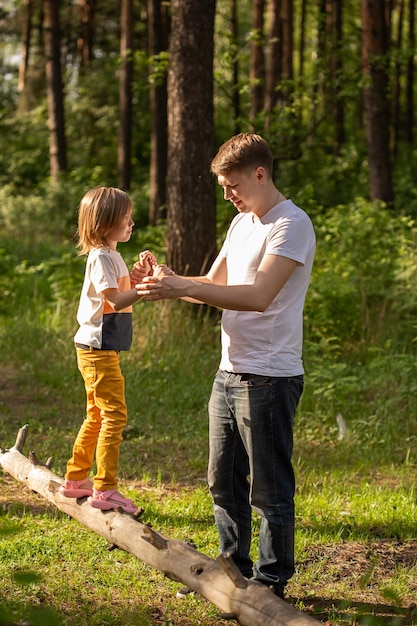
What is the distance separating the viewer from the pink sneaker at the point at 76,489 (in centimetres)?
525

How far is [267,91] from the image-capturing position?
738 inches

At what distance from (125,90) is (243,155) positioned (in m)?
20.9

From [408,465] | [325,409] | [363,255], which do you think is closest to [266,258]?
[408,465]

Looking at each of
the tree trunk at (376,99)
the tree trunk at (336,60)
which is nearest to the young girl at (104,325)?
the tree trunk at (336,60)

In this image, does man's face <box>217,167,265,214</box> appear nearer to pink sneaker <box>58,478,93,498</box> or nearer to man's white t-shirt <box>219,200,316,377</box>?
man's white t-shirt <box>219,200,316,377</box>

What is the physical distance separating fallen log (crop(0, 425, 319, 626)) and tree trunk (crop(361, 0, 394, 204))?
12331 millimetres

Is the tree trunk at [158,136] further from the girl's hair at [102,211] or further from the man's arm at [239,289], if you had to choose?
the man's arm at [239,289]

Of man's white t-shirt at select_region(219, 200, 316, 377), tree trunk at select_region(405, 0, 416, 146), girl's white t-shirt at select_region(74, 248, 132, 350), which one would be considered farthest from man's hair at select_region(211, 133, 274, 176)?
tree trunk at select_region(405, 0, 416, 146)

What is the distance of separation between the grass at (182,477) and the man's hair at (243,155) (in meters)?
1.81

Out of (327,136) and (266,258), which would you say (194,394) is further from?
(327,136)

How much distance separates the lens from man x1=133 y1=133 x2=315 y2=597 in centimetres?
394

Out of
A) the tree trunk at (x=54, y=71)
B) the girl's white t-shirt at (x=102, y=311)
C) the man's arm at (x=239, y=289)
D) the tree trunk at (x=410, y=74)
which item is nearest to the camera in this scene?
the man's arm at (x=239, y=289)

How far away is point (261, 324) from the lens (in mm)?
4055

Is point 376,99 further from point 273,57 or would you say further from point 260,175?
Result: point 260,175
